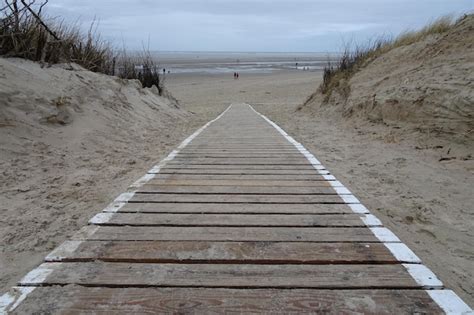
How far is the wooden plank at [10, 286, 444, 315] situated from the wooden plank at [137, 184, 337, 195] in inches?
73.4

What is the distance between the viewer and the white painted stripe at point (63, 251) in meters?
2.55

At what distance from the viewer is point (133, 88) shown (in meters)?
11.7

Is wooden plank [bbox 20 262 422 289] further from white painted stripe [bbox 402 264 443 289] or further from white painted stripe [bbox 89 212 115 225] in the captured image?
white painted stripe [bbox 89 212 115 225]

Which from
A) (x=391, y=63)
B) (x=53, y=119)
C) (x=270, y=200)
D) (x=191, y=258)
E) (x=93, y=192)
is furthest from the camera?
(x=391, y=63)

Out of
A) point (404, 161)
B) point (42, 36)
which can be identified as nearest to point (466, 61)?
point (404, 161)

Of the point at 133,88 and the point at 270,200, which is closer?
the point at 270,200

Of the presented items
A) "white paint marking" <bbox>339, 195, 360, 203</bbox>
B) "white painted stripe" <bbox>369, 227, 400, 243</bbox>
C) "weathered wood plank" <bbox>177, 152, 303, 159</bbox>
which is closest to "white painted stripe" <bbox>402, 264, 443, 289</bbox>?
"white painted stripe" <bbox>369, 227, 400, 243</bbox>

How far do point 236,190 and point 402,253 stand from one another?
1.84 meters

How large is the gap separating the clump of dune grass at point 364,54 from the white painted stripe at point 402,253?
32.7ft

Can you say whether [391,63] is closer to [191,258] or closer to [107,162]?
[107,162]

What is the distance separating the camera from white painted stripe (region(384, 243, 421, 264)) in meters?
2.56

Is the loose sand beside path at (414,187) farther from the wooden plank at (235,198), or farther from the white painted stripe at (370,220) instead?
the wooden plank at (235,198)

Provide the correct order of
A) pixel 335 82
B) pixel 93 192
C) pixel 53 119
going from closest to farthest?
pixel 93 192, pixel 53 119, pixel 335 82

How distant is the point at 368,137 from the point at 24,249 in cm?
689
